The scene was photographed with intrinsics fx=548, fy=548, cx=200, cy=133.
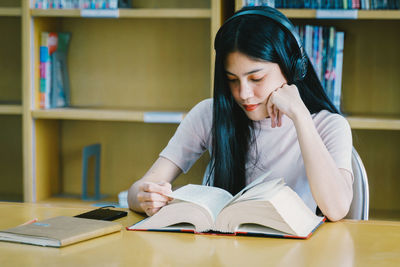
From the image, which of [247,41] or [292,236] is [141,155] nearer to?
[247,41]

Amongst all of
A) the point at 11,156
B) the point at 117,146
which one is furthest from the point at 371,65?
the point at 11,156

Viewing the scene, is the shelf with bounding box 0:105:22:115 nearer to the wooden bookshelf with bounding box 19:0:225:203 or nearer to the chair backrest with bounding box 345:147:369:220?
the wooden bookshelf with bounding box 19:0:225:203

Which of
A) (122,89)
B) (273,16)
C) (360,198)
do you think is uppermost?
(273,16)

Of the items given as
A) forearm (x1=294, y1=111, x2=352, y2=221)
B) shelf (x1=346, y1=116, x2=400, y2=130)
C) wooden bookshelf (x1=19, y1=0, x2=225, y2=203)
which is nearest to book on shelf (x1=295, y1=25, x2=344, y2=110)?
shelf (x1=346, y1=116, x2=400, y2=130)

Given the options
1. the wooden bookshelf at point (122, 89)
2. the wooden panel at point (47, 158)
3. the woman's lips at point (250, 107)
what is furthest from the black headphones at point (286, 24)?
the wooden panel at point (47, 158)

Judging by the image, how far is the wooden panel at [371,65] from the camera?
220 centimetres

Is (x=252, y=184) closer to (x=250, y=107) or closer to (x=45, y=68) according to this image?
(x=250, y=107)

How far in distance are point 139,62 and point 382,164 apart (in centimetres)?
113

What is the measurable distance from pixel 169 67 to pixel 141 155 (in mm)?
418

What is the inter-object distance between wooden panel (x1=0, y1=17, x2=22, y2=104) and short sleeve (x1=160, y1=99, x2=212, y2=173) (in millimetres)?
1243

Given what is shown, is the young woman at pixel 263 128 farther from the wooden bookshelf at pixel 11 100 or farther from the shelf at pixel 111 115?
the wooden bookshelf at pixel 11 100

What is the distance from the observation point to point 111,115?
7.05 feet

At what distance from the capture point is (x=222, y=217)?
102 centimetres

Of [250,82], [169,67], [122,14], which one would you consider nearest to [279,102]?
[250,82]
